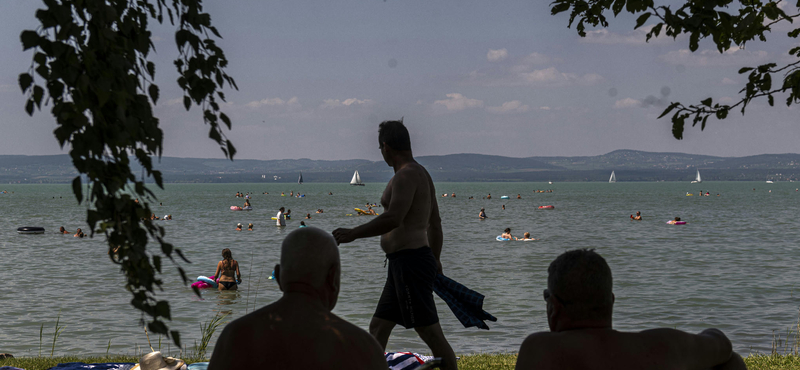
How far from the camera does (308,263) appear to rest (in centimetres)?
243

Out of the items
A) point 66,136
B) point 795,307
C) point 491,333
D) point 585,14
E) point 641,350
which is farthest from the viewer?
point 795,307

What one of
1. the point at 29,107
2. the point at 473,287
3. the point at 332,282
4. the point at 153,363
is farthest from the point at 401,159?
the point at 473,287

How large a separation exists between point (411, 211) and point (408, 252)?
0.97ft

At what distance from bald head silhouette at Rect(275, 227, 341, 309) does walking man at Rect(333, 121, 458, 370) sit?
76.0 inches

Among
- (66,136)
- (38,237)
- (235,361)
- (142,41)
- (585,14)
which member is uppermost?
(585,14)

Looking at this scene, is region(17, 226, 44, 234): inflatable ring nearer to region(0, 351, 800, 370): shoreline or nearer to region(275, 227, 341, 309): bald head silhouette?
region(0, 351, 800, 370): shoreline

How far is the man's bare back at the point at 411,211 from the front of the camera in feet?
15.2

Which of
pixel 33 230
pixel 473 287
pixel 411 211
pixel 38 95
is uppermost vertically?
pixel 38 95

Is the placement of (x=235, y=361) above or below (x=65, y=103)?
below

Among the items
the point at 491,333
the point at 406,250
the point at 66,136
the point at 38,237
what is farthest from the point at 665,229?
the point at 66,136

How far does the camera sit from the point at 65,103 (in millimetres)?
1879

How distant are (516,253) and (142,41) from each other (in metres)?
28.7

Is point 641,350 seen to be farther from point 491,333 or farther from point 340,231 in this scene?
point 491,333

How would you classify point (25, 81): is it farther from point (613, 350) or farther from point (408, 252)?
point (408, 252)
